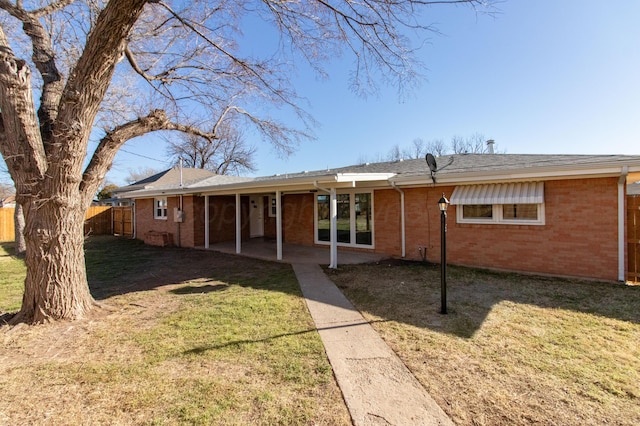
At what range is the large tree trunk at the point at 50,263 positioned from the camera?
4664 mm

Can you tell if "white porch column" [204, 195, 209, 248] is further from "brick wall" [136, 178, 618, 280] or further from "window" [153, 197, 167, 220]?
"brick wall" [136, 178, 618, 280]

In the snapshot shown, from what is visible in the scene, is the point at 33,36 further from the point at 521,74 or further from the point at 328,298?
the point at 521,74

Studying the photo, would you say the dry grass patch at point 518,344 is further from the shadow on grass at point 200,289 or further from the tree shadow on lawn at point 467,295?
the shadow on grass at point 200,289

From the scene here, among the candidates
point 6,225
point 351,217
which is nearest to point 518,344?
point 351,217

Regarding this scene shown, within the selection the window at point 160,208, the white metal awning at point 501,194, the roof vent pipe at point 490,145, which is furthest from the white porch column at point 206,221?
the roof vent pipe at point 490,145

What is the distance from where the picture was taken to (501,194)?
8000 mm

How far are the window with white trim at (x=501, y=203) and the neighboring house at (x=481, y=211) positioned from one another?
2 centimetres

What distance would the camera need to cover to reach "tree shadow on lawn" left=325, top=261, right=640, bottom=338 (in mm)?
4984

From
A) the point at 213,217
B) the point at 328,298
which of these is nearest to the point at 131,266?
the point at 213,217

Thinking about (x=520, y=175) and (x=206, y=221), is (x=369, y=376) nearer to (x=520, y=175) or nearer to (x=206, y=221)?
(x=520, y=175)

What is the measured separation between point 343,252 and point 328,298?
5.53 meters

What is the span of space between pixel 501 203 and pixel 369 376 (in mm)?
6590

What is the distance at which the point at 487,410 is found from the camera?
2725mm

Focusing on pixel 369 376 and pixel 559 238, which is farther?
pixel 559 238
